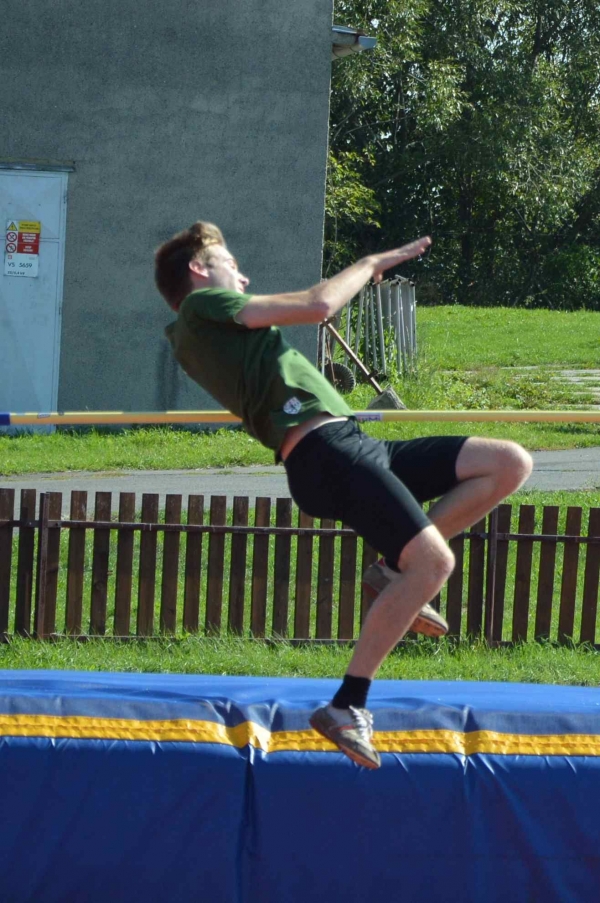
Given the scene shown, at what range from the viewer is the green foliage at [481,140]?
28.7 meters

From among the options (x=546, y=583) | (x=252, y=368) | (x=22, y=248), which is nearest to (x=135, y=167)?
(x=22, y=248)

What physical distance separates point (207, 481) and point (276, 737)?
7.77m

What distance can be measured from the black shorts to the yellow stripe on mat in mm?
917

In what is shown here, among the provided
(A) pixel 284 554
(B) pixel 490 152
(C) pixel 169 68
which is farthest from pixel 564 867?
(B) pixel 490 152

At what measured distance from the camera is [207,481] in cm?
1177

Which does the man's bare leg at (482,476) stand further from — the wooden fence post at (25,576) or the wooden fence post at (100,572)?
the wooden fence post at (25,576)

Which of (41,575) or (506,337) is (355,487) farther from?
(506,337)

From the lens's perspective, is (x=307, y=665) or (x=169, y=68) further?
(x=169, y=68)

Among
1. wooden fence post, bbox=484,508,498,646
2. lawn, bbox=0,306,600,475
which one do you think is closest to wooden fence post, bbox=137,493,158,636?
wooden fence post, bbox=484,508,498,646

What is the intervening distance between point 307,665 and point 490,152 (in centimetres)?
2542

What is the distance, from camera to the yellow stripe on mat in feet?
13.3

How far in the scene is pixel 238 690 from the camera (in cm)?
452

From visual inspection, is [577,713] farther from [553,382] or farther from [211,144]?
[553,382]

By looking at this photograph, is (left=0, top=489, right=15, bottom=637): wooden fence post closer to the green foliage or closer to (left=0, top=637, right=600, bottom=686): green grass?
(left=0, top=637, right=600, bottom=686): green grass
